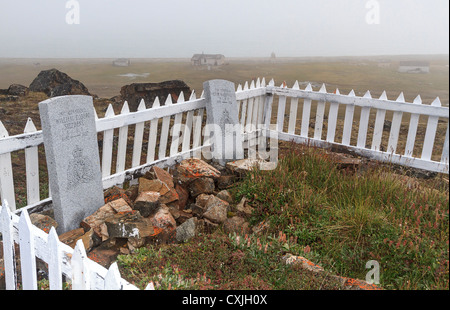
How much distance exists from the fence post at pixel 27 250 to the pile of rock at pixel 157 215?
96 centimetres

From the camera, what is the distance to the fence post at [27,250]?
259 centimetres

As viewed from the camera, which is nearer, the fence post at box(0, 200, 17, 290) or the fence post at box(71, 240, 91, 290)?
the fence post at box(71, 240, 91, 290)

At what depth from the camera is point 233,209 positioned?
4840 mm

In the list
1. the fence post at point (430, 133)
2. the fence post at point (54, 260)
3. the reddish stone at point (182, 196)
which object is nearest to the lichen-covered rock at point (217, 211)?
the reddish stone at point (182, 196)

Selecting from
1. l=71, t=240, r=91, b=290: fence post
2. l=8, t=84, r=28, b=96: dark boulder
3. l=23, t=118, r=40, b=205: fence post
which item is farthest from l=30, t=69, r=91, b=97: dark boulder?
l=71, t=240, r=91, b=290: fence post

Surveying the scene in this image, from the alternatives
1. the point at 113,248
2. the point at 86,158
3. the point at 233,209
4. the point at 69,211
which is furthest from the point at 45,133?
the point at 233,209

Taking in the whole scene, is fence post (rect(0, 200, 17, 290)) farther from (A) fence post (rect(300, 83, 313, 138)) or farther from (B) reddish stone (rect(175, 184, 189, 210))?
(A) fence post (rect(300, 83, 313, 138))

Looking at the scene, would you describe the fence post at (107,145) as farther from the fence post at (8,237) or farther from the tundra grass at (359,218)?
the fence post at (8,237)

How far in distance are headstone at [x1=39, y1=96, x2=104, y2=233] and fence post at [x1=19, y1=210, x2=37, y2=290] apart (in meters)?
1.52

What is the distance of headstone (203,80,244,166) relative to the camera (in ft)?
21.0

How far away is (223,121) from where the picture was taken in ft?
21.6

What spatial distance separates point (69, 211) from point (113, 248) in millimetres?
762

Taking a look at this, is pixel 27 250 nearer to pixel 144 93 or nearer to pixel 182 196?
pixel 182 196
